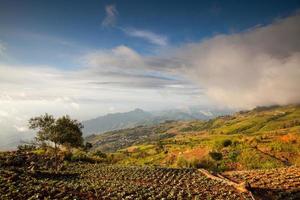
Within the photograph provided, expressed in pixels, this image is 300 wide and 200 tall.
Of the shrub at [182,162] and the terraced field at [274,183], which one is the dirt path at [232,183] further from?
the shrub at [182,162]

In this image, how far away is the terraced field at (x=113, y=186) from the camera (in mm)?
30328

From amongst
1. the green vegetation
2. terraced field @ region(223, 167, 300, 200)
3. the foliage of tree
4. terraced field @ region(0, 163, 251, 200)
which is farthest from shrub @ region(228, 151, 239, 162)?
the foliage of tree

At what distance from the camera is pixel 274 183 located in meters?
37.3

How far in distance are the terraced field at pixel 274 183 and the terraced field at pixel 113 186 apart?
3.09m

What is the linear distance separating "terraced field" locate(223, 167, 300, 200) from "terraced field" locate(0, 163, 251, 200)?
10.1 feet

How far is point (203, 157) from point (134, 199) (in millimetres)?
38785

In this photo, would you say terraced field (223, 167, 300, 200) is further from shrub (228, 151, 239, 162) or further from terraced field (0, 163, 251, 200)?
shrub (228, 151, 239, 162)

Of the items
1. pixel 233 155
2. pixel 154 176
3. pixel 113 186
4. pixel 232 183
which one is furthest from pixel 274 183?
pixel 233 155

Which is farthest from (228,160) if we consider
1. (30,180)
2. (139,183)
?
(30,180)

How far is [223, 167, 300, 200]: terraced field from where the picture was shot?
32531 mm

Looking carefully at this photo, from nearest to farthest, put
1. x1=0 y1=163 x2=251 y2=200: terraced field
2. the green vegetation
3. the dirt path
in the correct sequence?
1. x1=0 y1=163 x2=251 y2=200: terraced field
2. the green vegetation
3. the dirt path

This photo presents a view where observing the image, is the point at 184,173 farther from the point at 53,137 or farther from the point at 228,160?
the point at 53,137

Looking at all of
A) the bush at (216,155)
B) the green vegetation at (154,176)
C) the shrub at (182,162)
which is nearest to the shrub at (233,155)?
the green vegetation at (154,176)

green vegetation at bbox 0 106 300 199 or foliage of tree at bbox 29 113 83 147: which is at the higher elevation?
foliage of tree at bbox 29 113 83 147
